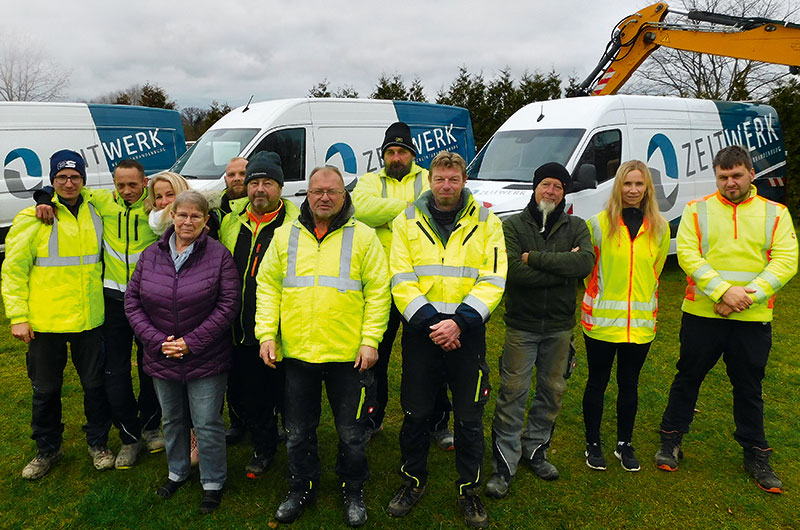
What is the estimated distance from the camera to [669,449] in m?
3.67

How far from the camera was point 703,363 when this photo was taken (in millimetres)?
3520

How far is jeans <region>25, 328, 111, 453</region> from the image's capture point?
3389 millimetres

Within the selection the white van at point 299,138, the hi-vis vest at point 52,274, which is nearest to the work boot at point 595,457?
the hi-vis vest at point 52,274

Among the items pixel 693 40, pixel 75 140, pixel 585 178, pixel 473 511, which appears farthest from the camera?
pixel 693 40

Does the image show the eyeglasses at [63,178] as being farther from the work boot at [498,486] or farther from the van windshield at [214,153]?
the van windshield at [214,153]

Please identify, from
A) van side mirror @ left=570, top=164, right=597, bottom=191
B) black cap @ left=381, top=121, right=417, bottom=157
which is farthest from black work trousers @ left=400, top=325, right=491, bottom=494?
van side mirror @ left=570, top=164, right=597, bottom=191

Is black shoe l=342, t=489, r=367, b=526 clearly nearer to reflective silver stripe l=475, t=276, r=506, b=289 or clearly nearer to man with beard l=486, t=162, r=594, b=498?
man with beard l=486, t=162, r=594, b=498

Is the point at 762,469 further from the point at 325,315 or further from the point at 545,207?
the point at 325,315

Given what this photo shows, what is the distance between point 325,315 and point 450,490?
141 centimetres

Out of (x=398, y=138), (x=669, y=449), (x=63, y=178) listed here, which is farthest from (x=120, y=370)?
(x=669, y=449)

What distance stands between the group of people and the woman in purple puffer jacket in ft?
0.04

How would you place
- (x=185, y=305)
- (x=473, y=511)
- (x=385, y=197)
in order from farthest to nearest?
1. (x=385, y=197)
2. (x=473, y=511)
3. (x=185, y=305)

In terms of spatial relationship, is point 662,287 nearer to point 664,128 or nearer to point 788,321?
point 788,321

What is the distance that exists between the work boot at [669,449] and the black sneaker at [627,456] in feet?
0.54
